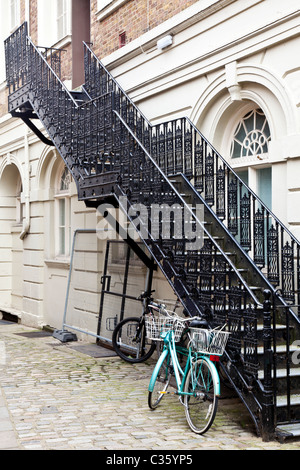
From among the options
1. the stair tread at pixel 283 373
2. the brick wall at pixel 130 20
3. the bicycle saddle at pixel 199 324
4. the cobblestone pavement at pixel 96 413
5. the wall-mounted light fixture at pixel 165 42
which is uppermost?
the brick wall at pixel 130 20

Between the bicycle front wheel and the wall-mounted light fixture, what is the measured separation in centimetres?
540

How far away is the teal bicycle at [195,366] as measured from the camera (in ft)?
19.5

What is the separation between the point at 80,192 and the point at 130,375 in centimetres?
291

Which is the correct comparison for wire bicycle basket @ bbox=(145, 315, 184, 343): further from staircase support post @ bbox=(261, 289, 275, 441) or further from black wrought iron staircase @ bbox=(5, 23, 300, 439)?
staircase support post @ bbox=(261, 289, 275, 441)

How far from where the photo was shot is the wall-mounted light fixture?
31.3 feet

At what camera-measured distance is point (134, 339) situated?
9234 millimetres

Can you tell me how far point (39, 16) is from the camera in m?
14.4

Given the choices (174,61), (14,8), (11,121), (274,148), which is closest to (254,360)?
(274,148)

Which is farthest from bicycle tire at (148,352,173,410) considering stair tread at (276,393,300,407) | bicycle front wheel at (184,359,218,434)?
stair tread at (276,393,300,407)

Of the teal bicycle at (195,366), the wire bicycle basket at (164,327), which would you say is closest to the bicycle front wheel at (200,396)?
the teal bicycle at (195,366)

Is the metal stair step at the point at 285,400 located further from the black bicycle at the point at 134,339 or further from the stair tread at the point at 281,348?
the black bicycle at the point at 134,339

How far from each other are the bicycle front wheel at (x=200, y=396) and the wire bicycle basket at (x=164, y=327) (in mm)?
512
